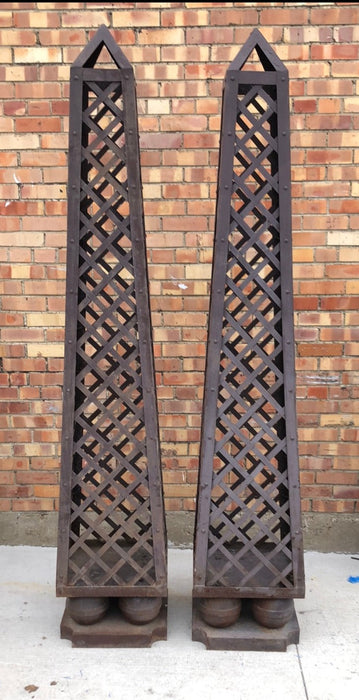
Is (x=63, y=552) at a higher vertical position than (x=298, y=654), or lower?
higher

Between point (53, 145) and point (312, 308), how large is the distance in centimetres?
163

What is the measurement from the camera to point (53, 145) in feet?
10.7

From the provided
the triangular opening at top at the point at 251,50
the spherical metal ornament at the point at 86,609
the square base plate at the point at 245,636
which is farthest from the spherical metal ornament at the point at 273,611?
the triangular opening at top at the point at 251,50

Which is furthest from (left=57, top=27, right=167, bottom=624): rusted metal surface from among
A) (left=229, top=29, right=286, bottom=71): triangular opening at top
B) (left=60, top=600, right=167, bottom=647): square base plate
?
(left=229, top=29, right=286, bottom=71): triangular opening at top

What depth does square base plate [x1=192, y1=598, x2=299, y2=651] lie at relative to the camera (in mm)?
2574

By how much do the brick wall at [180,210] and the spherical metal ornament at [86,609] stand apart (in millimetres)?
992

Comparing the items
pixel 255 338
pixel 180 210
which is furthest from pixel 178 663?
pixel 180 210

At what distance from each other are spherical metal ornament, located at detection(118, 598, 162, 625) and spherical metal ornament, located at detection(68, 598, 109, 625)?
88 millimetres

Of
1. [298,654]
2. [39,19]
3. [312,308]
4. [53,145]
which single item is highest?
[39,19]

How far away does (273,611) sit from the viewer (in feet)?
8.43

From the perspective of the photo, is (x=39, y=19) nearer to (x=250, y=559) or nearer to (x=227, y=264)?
(x=227, y=264)

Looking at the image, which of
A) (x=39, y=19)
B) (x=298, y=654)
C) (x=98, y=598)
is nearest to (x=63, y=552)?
(x=98, y=598)

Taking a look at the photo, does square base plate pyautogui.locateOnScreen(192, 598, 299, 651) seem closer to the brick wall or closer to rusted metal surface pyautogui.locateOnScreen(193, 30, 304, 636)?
rusted metal surface pyautogui.locateOnScreen(193, 30, 304, 636)

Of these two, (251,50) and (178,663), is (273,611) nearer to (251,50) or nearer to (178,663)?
(178,663)
